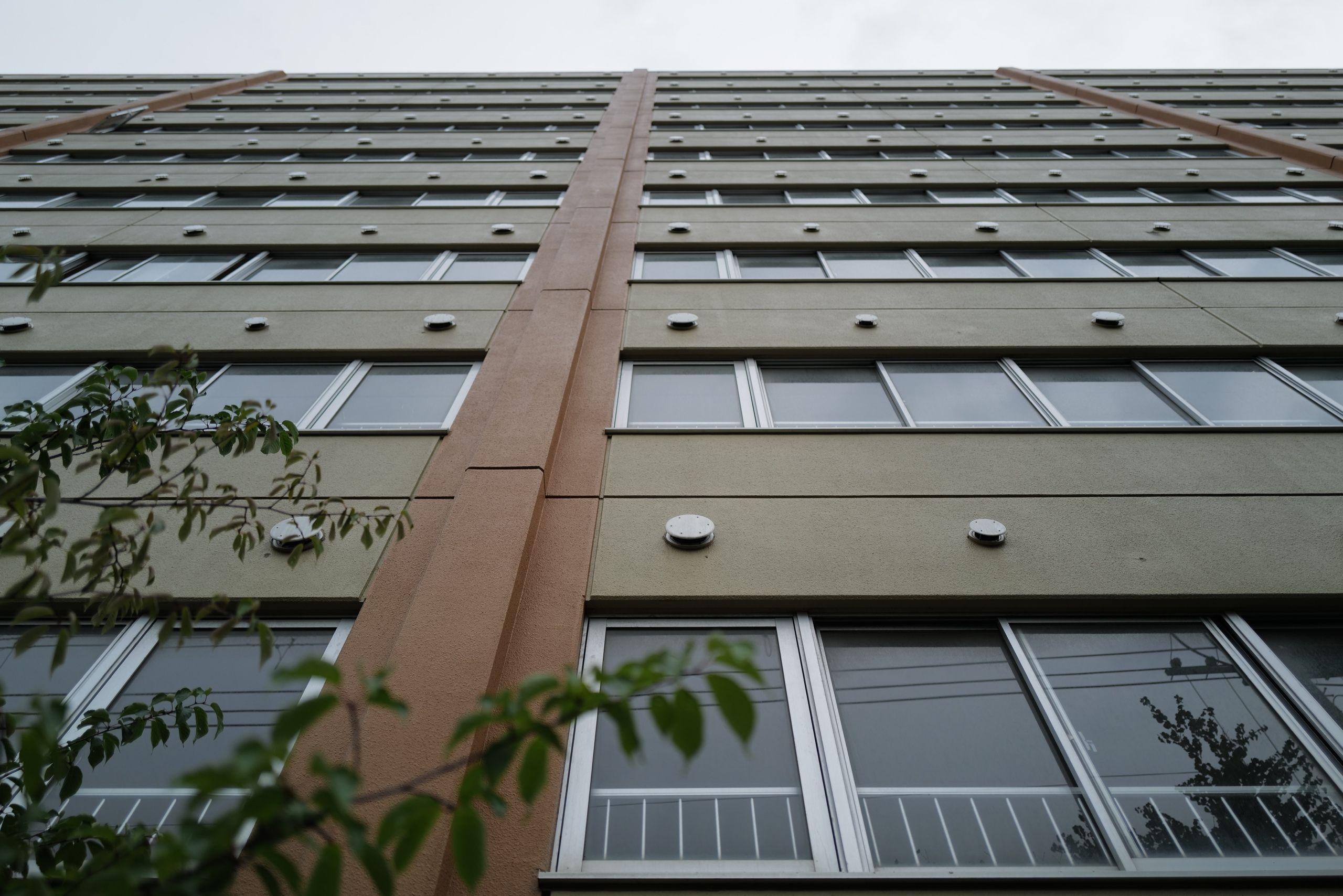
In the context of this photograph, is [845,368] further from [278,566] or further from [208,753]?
[208,753]

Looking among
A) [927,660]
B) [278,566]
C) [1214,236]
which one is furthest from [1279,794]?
[1214,236]

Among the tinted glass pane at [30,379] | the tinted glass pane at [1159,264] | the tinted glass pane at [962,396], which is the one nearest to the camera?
the tinted glass pane at [962,396]

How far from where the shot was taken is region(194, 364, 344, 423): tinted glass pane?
7750 millimetres

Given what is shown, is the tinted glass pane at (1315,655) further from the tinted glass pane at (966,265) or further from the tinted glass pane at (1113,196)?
the tinted glass pane at (1113,196)

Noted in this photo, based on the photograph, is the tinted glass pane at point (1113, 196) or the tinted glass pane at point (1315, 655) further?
the tinted glass pane at point (1113, 196)

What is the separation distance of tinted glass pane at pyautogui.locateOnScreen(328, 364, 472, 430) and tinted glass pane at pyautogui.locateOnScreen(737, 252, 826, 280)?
459 centimetres

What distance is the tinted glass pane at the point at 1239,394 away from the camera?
7062 millimetres

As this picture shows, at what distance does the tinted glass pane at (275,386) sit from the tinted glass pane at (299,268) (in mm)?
2633

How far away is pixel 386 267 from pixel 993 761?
10320mm

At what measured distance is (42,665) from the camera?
15.2 feet

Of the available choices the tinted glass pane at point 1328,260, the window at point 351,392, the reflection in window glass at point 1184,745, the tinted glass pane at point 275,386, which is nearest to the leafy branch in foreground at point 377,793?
the reflection in window glass at point 1184,745

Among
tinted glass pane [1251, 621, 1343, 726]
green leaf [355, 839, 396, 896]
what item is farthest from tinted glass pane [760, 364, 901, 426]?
green leaf [355, 839, 396, 896]

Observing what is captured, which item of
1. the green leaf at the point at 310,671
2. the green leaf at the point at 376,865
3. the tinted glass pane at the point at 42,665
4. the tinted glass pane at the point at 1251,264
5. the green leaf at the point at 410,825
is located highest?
the tinted glass pane at the point at 1251,264

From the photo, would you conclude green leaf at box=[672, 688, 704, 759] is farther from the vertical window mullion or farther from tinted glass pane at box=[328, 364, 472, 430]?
tinted glass pane at box=[328, 364, 472, 430]
